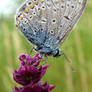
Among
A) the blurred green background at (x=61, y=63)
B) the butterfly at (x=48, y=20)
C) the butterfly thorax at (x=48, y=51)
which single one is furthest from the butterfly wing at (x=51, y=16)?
the blurred green background at (x=61, y=63)

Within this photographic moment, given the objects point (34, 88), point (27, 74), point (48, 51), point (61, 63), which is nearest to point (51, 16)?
point (48, 51)

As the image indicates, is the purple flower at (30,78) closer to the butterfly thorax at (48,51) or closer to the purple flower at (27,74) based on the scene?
the purple flower at (27,74)

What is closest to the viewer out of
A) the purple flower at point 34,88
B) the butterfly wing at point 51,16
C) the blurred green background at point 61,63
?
the purple flower at point 34,88

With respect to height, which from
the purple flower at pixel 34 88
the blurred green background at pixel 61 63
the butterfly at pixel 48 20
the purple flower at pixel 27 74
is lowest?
the blurred green background at pixel 61 63

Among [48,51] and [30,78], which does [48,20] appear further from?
[30,78]

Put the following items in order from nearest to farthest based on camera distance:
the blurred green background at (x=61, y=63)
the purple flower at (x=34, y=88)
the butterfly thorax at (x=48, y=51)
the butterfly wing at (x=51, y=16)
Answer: the purple flower at (x=34, y=88) → the butterfly thorax at (x=48, y=51) → the butterfly wing at (x=51, y=16) → the blurred green background at (x=61, y=63)

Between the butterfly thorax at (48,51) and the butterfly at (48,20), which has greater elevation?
the butterfly at (48,20)

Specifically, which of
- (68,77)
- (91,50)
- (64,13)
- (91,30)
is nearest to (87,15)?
(91,30)

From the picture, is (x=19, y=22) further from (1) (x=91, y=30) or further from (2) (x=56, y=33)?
(1) (x=91, y=30)
